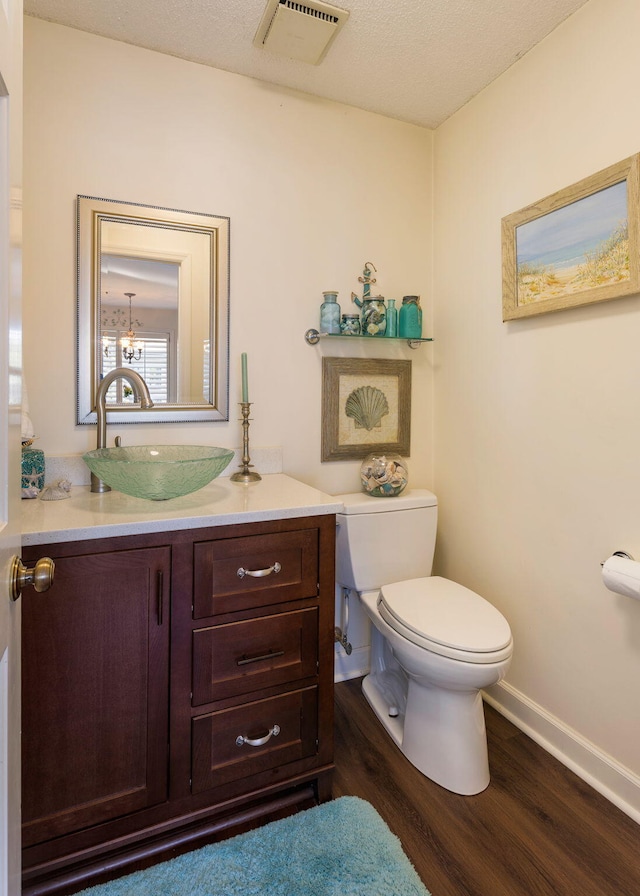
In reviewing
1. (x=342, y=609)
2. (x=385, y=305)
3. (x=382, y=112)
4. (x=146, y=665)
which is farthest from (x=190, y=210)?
(x=342, y=609)

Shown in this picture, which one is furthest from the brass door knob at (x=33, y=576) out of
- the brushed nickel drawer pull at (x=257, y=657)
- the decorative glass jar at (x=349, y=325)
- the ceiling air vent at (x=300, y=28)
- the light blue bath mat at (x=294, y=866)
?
the ceiling air vent at (x=300, y=28)

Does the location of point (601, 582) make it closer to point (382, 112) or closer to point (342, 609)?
point (342, 609)

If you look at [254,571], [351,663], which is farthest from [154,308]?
[351,663]

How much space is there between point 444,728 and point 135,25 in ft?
8.18

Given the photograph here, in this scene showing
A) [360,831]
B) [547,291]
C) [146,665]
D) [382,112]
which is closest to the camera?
[146,665]

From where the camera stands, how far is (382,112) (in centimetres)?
202

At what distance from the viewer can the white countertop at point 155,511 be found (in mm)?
1103

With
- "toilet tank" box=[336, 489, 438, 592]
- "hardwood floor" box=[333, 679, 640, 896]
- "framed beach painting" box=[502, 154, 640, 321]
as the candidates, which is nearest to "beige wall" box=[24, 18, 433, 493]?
"toilet tank" box=[336, 489, 438, 592]

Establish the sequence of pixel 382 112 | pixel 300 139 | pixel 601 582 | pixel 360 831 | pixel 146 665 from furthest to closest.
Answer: pixel 382 112, pixel 300 139, pixel 601 582, pixel 360 831, pixel 146 665

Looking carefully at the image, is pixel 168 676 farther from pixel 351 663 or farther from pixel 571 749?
pixel 571 749

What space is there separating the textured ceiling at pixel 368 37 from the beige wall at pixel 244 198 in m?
0.06

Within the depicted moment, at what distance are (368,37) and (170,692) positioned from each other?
213 centimetres

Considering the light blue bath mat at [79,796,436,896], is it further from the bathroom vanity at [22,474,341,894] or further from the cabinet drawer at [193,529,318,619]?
the cabinet drawer at [193,529,318,619]

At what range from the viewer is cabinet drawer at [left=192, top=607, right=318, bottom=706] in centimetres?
124
